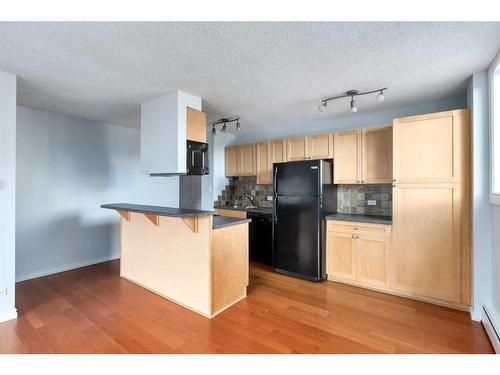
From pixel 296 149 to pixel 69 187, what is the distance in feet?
11.5

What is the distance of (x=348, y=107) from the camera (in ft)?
10.4

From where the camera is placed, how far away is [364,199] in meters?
3.46

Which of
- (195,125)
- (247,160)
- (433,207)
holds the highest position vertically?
(195,125)

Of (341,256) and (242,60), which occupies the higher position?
(242,60)

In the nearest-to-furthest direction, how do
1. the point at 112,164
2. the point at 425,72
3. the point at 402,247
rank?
1. the point at 425,72
2. the point at 402,247
3. the point at 112,164

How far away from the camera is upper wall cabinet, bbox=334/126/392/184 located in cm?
303

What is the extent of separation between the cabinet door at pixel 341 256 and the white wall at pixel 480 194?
3.70 feet

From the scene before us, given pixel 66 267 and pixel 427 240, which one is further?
pixel 66 267

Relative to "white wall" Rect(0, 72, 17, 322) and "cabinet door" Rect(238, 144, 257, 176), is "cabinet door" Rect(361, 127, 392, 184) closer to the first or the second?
"cabinet door" Rect(238, 144, 257, 176)

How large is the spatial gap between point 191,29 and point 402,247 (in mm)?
2905

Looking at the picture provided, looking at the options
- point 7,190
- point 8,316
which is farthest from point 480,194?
point 8,316

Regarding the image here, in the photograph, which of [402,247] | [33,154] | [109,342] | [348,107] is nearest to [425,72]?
[348,107]

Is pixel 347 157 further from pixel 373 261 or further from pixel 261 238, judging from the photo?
pixel 261 238
